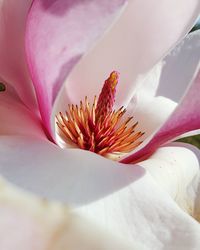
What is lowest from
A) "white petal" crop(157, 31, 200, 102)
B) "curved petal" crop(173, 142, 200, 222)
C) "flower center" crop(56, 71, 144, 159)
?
"flower center" crop(56, 71, 144, 159)

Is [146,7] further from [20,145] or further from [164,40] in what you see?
[20,145]

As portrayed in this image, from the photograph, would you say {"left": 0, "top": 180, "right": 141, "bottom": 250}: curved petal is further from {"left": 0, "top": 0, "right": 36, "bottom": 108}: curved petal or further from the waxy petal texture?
{"left": 0, "top": 0, "right": 36, "bottom": 108}: curved petal

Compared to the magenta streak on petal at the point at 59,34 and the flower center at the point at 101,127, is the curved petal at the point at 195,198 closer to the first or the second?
the flower center at the point at 101,127

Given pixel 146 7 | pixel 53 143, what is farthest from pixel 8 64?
pixel 146 7

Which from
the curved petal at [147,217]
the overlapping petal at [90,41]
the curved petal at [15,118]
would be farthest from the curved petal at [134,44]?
the curved petal at [147,217]

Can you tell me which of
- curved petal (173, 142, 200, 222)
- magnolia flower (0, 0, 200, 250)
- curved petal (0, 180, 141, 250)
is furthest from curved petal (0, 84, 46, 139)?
curved petal (173, 142, 200, 222)

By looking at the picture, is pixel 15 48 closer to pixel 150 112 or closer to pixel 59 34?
pixel 59 34
